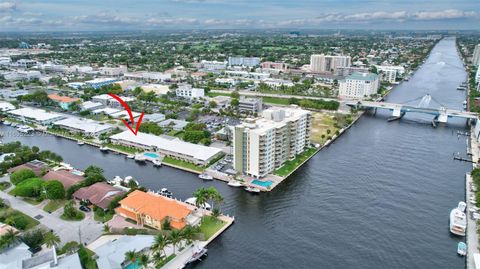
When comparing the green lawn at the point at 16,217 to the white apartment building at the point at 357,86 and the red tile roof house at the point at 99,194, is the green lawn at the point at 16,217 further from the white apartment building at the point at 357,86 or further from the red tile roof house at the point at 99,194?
the white apartment building at the point at 357,86

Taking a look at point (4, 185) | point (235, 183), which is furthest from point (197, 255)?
point (4, 185)

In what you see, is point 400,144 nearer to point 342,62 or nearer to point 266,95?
point 266,95

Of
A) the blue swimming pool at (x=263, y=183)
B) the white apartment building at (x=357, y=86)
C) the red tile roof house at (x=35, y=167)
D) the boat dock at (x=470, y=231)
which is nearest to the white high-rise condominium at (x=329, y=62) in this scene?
the white apartment building at (x=357, y=86)

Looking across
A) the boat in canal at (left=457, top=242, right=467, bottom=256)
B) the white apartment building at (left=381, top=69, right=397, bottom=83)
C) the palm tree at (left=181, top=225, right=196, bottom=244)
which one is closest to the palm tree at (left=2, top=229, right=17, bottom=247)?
the palm tree at (left=181, top=225, right=196, bottom=244)

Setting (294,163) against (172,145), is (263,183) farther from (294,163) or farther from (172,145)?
(172,145)

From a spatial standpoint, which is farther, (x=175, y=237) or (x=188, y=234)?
(x=188, y=234)

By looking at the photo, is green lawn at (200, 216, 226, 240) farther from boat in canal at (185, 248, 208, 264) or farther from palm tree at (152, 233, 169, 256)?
palm tree at (152, 233, 169, 256)
